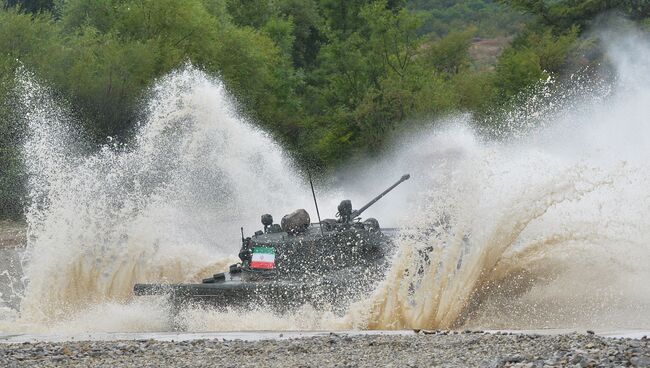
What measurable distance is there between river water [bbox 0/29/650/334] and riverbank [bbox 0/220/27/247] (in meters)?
1.83

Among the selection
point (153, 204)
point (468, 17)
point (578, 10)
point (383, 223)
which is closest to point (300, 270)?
point (153, 204)

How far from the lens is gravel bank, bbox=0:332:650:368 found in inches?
585

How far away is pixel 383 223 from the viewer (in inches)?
1409

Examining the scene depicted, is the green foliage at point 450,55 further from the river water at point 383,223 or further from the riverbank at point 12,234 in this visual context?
the riverbank at point 12,234

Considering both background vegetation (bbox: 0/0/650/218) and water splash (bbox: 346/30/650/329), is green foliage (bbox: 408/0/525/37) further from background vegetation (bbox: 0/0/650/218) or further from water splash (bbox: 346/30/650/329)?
water splash (bbox: 346/30/650/329)

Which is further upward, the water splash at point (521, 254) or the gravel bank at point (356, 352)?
the water splash at point (521, 254)

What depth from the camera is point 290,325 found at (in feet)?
74.5

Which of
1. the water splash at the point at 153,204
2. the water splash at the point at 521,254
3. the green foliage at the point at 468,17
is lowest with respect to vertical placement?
the water splash at the point at 521,254

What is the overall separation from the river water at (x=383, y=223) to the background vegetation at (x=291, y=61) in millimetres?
2078

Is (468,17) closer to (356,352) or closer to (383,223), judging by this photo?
(383,223)

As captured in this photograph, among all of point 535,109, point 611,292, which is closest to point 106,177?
point 611,292

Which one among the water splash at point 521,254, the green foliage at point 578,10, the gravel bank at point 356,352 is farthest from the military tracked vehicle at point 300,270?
the green foliage at point 578,10

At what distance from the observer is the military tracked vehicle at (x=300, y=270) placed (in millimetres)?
22688

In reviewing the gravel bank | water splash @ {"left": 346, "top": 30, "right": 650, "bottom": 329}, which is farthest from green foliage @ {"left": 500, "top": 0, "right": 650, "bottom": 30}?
the gravel bank
